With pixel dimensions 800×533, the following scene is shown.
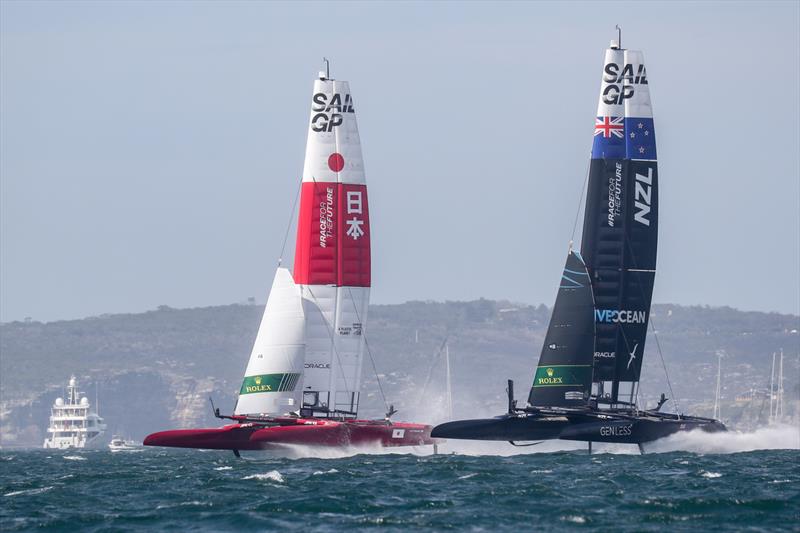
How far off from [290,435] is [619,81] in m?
17.0

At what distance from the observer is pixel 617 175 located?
5828 centimetres

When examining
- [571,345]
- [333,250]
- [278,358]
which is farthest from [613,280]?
Answer: [278,358]

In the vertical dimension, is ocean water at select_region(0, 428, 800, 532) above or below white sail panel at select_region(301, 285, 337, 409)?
below

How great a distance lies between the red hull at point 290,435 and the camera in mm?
56875

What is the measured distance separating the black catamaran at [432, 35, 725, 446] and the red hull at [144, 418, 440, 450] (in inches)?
208

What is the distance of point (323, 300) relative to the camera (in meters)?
61.6

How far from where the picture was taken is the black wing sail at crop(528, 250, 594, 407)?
56938 mm

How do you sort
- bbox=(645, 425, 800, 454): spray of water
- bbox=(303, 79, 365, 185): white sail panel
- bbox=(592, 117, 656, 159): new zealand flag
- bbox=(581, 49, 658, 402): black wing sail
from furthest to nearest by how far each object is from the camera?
bbox=(303, 79, 365, 185): white sail panel < bbox=(592, 117, 656, 159): new zealand flag < bbox=(581, 49, 658, 402): black wing sail < bbox=(645, 425, 800, 454): spray of water

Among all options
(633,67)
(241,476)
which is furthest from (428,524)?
(633,67)

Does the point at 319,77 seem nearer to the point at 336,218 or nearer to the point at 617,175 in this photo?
the point at 336,218

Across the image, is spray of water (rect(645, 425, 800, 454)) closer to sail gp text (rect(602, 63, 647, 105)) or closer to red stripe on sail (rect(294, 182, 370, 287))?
sail gp text (rect(602, 63, 647, 105))

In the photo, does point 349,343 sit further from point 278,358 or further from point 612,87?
point 612,87

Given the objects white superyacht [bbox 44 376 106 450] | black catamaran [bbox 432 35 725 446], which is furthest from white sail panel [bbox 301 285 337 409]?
white superyacht [bbox 44 376 106 450]

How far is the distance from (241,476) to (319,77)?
779 inches
